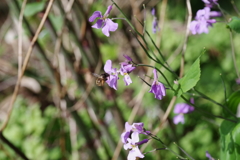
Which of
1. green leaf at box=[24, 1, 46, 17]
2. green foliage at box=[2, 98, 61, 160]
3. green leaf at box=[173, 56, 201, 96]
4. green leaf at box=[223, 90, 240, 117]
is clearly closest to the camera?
green leaf at box=[173, 56, 201, 96]

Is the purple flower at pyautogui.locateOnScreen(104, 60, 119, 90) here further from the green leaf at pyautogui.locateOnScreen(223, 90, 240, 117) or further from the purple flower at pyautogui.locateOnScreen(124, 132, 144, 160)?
the green leaf at pyautogui.locateOnScreen(223, 90, 240, 117)

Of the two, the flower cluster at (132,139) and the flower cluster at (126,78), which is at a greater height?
the flower cluster at (126,78)

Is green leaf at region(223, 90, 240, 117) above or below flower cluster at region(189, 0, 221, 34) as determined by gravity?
below

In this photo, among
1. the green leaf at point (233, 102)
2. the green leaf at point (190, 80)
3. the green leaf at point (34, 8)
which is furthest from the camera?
the green leaf at point (34, 8)

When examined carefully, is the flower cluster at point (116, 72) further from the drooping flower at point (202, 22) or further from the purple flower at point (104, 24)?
the drooping flower at point (202, 22)

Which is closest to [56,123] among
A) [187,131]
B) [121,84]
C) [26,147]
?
[26,147]

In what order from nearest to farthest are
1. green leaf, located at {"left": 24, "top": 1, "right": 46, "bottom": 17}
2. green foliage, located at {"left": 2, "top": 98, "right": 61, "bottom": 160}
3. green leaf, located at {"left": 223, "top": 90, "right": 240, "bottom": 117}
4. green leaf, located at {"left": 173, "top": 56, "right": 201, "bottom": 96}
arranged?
green leaf, located at {"left": 173, "top": 56, "right": 201, "bottom": 96}
green leaf, located at {"left": 223, "top": 90, "right": 240, "bottom": 117}
green leaf, located at {"left": 24, "top": 1, "right": 46, "bottom": 17}
green foliage, located at {"left": 2, "top": 98, "right": 61, "bottom": 160}

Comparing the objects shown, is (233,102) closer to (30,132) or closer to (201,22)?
(201,22)

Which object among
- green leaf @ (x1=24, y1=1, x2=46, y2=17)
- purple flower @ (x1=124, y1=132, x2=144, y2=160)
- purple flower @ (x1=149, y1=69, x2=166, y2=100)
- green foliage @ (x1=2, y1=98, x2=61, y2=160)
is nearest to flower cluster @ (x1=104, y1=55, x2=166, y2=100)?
purple flower @ (x1=149, y1=69, x2=166, y2=100)

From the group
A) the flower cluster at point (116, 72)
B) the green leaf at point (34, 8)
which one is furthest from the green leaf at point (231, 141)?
the green leaf at point (34, 8)
